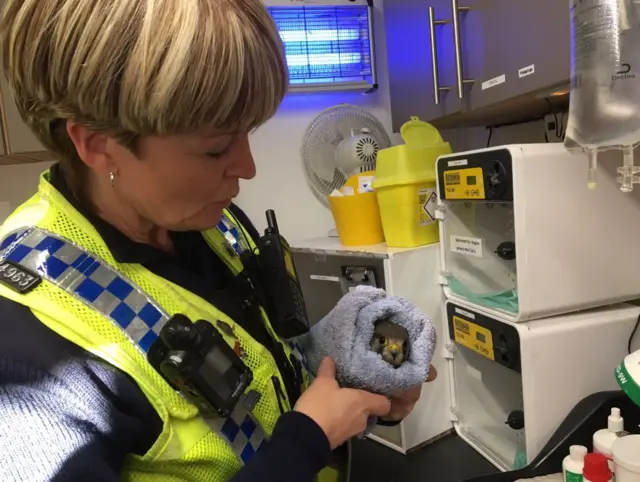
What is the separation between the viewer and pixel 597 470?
82cm

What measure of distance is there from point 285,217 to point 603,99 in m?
1.20

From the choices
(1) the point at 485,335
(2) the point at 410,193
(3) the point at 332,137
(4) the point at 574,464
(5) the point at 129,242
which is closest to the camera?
(5) the point at 129,242

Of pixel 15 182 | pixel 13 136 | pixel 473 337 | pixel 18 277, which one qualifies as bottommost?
pixel 473 337

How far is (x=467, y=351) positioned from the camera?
50.8 inches

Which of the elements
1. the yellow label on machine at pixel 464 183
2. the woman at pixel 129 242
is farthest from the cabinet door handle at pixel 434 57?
the woman at pixel 129 242

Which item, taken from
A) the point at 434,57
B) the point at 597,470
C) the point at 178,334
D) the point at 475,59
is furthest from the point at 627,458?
the point at 434,57

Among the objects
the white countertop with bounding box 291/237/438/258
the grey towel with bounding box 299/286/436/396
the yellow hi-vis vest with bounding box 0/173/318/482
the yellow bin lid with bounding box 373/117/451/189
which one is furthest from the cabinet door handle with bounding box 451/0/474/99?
the yellow hi-vis vest with bounding box 0/173/318/482

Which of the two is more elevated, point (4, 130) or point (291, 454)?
point (4, 130)

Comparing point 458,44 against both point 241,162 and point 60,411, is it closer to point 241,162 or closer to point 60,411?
point 241,162

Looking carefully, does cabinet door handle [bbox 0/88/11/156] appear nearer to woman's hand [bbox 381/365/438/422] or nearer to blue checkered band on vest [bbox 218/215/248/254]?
blue checkered band on vest [bbox 218/215/248/254]

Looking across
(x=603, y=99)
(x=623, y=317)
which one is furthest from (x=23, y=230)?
(x=623, y=317)

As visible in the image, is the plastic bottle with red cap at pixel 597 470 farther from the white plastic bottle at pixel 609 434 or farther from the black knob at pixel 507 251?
the black knob at pixel 507 251

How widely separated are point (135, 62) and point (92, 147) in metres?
0.11

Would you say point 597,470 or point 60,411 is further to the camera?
point 597,470
